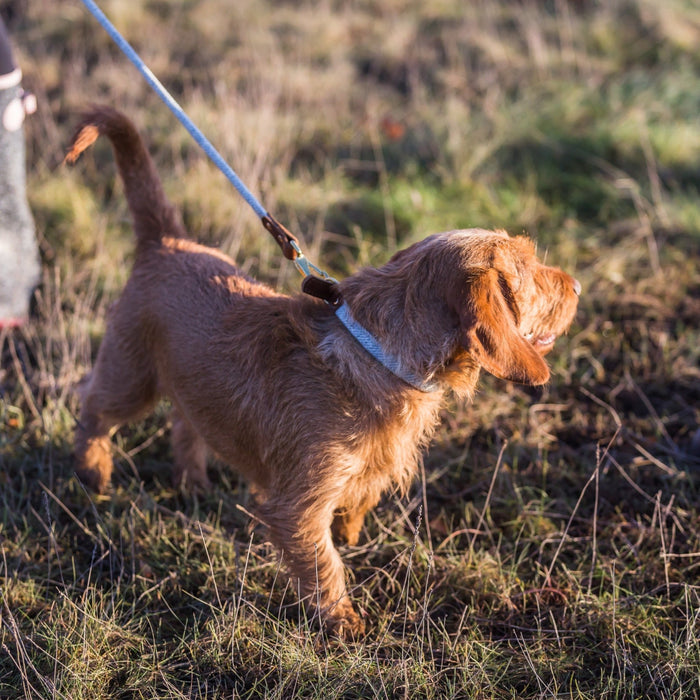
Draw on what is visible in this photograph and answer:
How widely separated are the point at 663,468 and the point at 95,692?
261 centimetres

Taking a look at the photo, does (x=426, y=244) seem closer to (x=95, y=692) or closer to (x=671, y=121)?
(x=95, y=692)

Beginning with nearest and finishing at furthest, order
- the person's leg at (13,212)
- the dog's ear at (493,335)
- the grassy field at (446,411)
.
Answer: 1. the dog's ear at (493,335)
2. the grassy field at (446,411)
3. the person's leg at (13,212)

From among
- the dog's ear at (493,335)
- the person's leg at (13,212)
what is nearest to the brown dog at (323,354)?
the dog's ear at (493,335)

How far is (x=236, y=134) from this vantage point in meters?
5.67

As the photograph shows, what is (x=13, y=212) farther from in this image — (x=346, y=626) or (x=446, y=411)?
(x=346, y=626)

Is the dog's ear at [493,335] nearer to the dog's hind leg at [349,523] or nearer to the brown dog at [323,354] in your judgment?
the brown dog at [323,354]

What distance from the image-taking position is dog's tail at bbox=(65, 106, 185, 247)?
3.19 metres

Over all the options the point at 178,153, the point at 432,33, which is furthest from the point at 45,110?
the point at 432,33

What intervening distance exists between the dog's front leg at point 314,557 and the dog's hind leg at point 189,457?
886mm

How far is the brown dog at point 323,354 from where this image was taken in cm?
249

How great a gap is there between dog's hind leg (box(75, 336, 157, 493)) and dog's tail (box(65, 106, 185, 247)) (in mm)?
557

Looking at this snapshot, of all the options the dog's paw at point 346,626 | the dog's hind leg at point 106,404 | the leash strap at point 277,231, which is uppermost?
the leash strap at point 277,231

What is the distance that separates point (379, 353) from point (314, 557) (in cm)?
83

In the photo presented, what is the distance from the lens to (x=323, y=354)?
2.63 m
